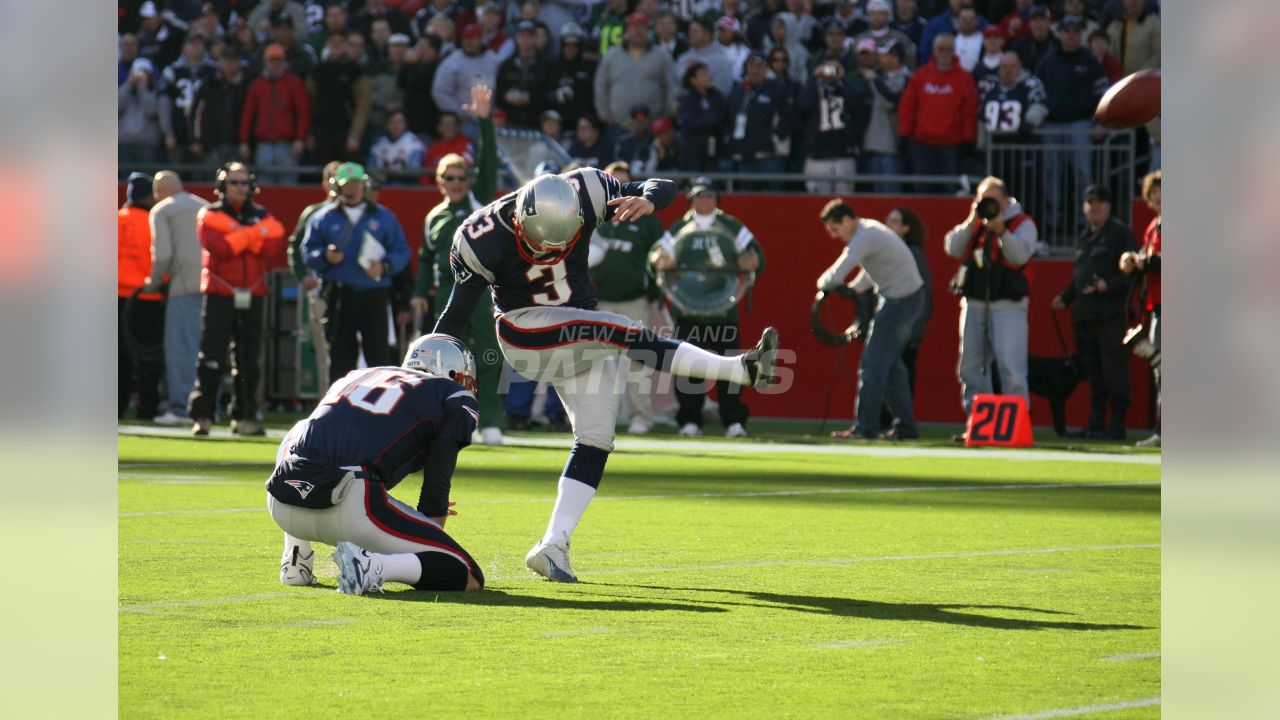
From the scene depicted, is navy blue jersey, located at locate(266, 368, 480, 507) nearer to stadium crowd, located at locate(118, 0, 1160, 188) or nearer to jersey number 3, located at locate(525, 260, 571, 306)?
jersey number 3, located at locate(525, 260, 571, 306)

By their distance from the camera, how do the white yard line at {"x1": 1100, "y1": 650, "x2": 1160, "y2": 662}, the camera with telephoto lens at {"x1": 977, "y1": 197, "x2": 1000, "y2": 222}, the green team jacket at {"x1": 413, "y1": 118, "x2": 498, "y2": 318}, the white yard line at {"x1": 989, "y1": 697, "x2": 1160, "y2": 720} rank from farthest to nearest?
the camera with telephoto lens at {"x1": 977, "y1": 197, "x2": 1000, "y2": 222} < the green team jacket at {"x1": 413, "y1": 118, "x2": 498, "y2": 318} < the white yard line at {"x1": 1100, "y1": 650, "x2": 1160, "y2": 662} < the white yard line at {"x1": 989, "y1": 697, "x2": 1160, "y2": 720}

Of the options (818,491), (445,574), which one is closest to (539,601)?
(445,574)

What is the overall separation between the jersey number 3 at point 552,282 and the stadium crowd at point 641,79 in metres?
11.6

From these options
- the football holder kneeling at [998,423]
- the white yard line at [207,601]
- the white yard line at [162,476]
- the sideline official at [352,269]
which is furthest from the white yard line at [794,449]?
the white yard line at [207,601]

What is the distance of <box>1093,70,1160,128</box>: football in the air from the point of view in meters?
4.20

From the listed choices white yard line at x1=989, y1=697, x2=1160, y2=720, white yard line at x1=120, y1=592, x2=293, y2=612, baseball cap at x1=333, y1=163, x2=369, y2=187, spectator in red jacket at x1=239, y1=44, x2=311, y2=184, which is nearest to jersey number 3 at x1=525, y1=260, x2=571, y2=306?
white yard line at x1=120, y1=592, x2=293, y2=612

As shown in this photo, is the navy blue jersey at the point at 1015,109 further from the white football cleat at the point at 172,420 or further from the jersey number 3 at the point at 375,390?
the jersey number 3 at the point at 375,390

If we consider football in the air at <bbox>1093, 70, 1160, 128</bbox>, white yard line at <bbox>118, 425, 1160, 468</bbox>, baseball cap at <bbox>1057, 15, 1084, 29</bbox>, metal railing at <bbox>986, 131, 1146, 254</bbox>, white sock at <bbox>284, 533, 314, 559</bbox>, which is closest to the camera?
football in the air at <bbox>1093, 70, 1160, 128</bbox>

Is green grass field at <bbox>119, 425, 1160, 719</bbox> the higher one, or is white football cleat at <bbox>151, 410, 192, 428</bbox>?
white football cleat at <bbox>151, 410, 192, 428</bbox>

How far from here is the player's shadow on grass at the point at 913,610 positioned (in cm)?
614

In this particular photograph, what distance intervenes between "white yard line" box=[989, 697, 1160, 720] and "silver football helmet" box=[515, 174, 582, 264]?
11.3 feet
